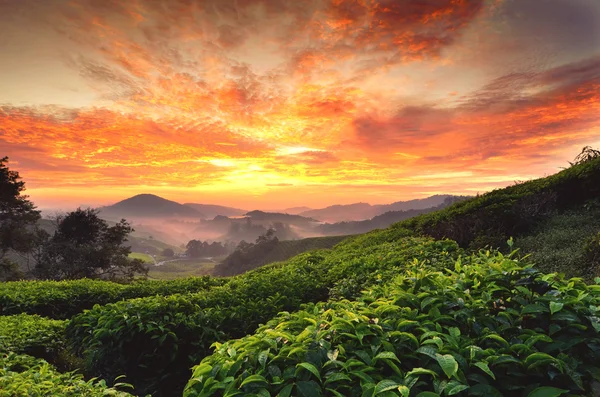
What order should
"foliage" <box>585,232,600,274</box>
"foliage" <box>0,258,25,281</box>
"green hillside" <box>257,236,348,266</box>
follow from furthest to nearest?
"green hillside" <box>257,236,348,266</box>, "foliage" <box>0,258,25,281</box>, "foliage" <box>585,232,600,274</box>

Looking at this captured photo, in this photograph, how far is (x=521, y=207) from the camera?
9.19m

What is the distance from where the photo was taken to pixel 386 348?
2.65 metres

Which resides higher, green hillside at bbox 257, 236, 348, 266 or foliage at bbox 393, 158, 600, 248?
foliage at bbox 393, 158, 600, 248

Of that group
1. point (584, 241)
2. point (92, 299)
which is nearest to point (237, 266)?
point (92, 299)

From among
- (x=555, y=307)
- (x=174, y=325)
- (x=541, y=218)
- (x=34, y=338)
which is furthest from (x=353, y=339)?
(x=541, y=218)

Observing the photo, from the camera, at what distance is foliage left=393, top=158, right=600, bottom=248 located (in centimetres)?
888

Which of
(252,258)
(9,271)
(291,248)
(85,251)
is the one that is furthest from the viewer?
(252,258)

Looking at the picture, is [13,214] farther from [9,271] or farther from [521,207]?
[521,207]

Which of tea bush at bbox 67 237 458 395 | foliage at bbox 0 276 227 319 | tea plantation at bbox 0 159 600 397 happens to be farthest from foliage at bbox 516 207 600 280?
foliage at bbox 0 276 227 319

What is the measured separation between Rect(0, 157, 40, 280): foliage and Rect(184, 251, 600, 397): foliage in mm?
35318

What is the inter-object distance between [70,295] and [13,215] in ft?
94.8

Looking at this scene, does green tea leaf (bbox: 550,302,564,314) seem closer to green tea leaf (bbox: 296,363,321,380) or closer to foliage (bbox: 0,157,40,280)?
green tea leaf (bbox: 296,363,321,380)

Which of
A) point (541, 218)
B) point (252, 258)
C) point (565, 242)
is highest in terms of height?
point (541, 218)

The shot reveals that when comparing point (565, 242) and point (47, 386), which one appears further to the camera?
point (565, 242)
